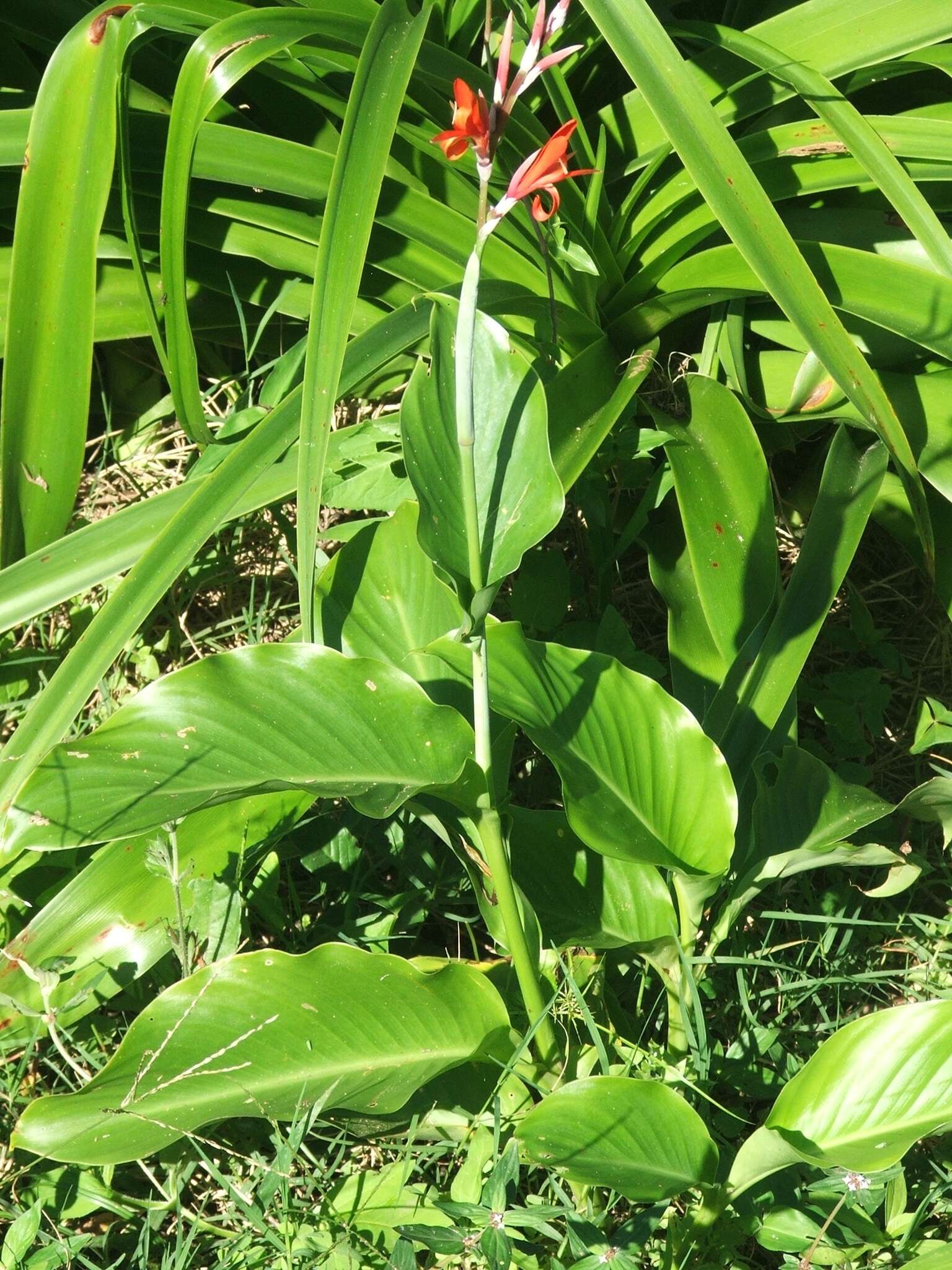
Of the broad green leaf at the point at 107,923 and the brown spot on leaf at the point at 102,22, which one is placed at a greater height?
the brown spot on leaf at the point at 102,22

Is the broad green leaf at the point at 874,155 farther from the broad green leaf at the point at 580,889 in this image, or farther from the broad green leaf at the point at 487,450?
the broad green leaf at the point at 580,889

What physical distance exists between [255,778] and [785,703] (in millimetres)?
547

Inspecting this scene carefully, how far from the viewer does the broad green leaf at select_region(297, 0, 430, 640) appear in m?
0.90

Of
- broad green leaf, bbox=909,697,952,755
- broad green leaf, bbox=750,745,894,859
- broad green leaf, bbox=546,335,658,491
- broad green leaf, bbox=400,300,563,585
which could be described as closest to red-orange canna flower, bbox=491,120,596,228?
broad green leaf, bbox=400,300,563,585

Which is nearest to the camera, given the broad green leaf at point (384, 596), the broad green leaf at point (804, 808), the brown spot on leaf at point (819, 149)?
the broad green leaf at point (804, 808)

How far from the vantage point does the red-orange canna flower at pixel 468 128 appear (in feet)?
2.02

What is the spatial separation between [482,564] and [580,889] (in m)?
0.35

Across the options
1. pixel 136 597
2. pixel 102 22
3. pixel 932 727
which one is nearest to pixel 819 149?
pixel 932 727

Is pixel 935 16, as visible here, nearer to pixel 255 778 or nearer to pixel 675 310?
pixel 675 310

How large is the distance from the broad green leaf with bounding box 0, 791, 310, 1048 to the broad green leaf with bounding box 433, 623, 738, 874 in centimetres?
30

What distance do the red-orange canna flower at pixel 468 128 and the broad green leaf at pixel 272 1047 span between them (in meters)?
0.59

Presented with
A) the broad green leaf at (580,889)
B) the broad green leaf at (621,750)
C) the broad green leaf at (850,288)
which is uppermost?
the broad green leaf at (850,288)

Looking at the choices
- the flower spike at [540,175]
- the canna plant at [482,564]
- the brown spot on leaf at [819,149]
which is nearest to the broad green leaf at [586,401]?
the canna plant at [482,564]

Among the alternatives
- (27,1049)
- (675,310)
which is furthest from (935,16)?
(27,1049)
